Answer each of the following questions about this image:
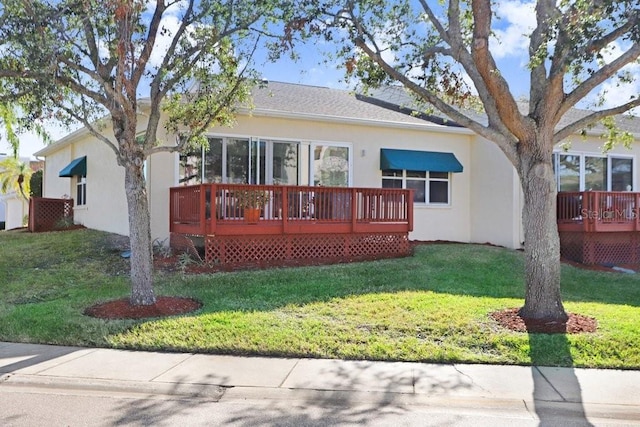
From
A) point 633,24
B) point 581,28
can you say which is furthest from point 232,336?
point 633,24

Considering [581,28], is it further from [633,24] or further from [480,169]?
[480,169]

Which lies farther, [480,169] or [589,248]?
[480,169]

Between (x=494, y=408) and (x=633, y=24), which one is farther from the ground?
(x=633, y=24)

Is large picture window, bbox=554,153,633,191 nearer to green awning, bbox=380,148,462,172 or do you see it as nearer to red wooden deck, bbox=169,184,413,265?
green awning, bbox=380,148,462,172

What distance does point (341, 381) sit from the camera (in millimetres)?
5688

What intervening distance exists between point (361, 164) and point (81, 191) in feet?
34.4

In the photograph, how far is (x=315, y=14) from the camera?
9328mm

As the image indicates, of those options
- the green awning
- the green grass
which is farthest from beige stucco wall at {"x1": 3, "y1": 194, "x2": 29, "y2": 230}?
the green awning

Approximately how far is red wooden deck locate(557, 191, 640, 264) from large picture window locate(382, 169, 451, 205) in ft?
10.7

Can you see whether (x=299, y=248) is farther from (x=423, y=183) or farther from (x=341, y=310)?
(x=423, y=183)

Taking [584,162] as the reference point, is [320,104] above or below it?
above

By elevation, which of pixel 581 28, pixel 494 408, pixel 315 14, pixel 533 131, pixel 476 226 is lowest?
pixel 494 408

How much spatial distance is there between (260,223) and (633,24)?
795 centimetres

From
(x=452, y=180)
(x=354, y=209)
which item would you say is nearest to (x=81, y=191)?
(x=354, y=209)
